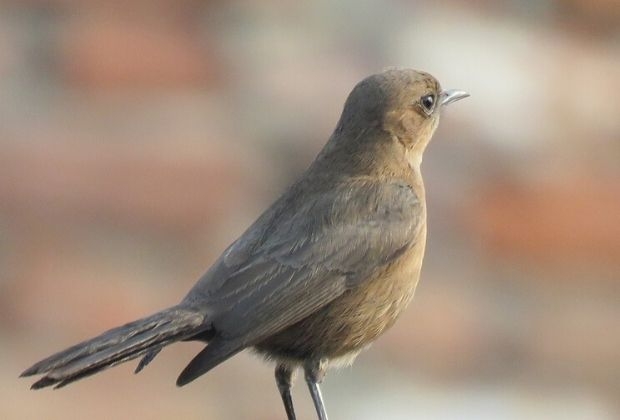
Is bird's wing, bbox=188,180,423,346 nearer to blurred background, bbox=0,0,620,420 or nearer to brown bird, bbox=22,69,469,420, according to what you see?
brown bird, bbox=22,69,469,420

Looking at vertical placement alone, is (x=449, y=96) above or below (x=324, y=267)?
above

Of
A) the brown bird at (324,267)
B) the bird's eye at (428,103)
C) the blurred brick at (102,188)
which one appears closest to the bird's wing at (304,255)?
the brown bird at (324,267)

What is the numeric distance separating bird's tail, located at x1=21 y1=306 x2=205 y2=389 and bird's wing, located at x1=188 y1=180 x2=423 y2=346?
85mm

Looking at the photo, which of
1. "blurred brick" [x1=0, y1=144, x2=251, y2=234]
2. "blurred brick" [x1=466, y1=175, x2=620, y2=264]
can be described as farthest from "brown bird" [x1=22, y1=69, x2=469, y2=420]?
"blurred brick" [x1=466, y1=175, x2=620, y2=264]

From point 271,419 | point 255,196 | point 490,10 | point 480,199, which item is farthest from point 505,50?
point 271,419

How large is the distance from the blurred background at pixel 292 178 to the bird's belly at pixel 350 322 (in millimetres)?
865

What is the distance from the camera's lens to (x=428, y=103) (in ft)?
18.2

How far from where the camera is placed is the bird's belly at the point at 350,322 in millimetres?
4980

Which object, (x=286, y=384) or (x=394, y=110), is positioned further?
(x=394, y=110)

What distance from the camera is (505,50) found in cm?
656

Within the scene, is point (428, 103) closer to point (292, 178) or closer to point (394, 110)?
point (394, 110)

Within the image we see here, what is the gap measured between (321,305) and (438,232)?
4.97ft

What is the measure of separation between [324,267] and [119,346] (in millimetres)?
701

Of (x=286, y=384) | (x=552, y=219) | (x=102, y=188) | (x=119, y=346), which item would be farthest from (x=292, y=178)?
(x=119, y=346)
